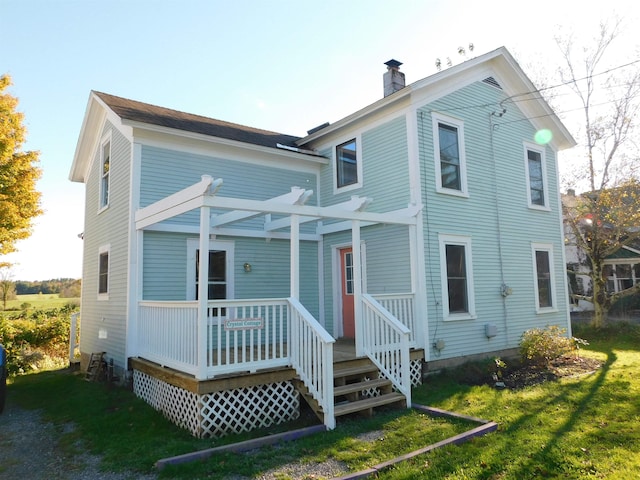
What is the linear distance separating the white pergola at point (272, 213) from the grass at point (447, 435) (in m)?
1.54

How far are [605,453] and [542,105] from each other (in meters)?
9.43

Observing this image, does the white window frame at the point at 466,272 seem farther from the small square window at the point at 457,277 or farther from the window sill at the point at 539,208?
the window sill at the point at 539,208

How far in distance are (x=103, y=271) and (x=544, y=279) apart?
34.6 feet

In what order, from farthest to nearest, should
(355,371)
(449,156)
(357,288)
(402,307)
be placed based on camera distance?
(449,156) → (402,307) → (357,288) → (355,371)

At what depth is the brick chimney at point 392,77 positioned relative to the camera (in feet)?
36.2

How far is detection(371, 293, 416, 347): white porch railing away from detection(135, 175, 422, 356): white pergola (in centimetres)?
36

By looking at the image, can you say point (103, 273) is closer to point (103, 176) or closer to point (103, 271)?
point (103, 271)

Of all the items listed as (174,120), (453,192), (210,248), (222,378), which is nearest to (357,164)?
(453,192)

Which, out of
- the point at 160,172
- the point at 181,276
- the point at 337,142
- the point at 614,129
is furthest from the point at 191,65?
the point at 614,129

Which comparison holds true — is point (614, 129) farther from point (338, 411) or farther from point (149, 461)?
point (149, 461)

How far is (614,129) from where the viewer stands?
1503 cm

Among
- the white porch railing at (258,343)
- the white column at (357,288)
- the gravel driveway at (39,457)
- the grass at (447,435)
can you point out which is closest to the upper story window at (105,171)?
the grass at (447,435)

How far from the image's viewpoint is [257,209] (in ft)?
20.1

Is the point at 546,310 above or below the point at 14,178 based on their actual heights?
below
